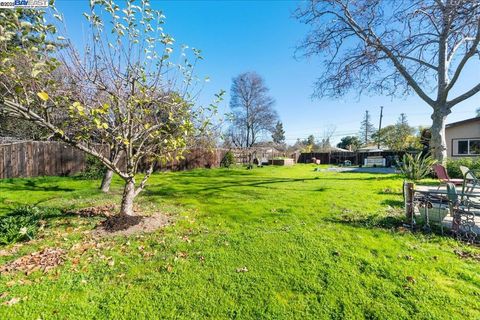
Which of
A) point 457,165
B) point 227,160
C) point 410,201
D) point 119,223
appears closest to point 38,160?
point 119,223

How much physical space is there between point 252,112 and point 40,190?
27457mm

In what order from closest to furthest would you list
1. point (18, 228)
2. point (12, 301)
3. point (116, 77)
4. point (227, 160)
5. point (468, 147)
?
point (12, 301) < point (18, 228) < point (116, 77) < point (468, 147) < point (227, 160)

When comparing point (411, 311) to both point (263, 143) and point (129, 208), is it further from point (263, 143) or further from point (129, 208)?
point (263, 143)

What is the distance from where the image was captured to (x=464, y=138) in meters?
15.6

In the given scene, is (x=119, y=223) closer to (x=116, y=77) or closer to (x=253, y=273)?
(x=116, y=77)

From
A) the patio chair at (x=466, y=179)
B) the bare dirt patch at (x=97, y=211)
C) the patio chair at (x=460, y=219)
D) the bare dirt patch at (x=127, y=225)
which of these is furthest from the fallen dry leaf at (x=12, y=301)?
the patio chair at (x=466, y=179)

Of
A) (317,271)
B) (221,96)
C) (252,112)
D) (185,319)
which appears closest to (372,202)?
(317,271)

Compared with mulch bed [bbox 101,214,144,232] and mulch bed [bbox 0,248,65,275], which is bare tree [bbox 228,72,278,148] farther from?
mulch bed [bbox 0,248,65,275]

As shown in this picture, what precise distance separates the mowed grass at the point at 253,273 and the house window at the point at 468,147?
16251mm

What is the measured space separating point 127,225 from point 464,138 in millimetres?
20685

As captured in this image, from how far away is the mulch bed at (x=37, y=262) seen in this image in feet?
9.06

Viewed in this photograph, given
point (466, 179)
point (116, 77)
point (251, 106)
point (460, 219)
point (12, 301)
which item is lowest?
point (12, 301)

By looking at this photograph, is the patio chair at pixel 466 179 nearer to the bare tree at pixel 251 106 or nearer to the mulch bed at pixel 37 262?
the mulch bed at pixel 37 262

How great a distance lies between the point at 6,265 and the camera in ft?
9.27
